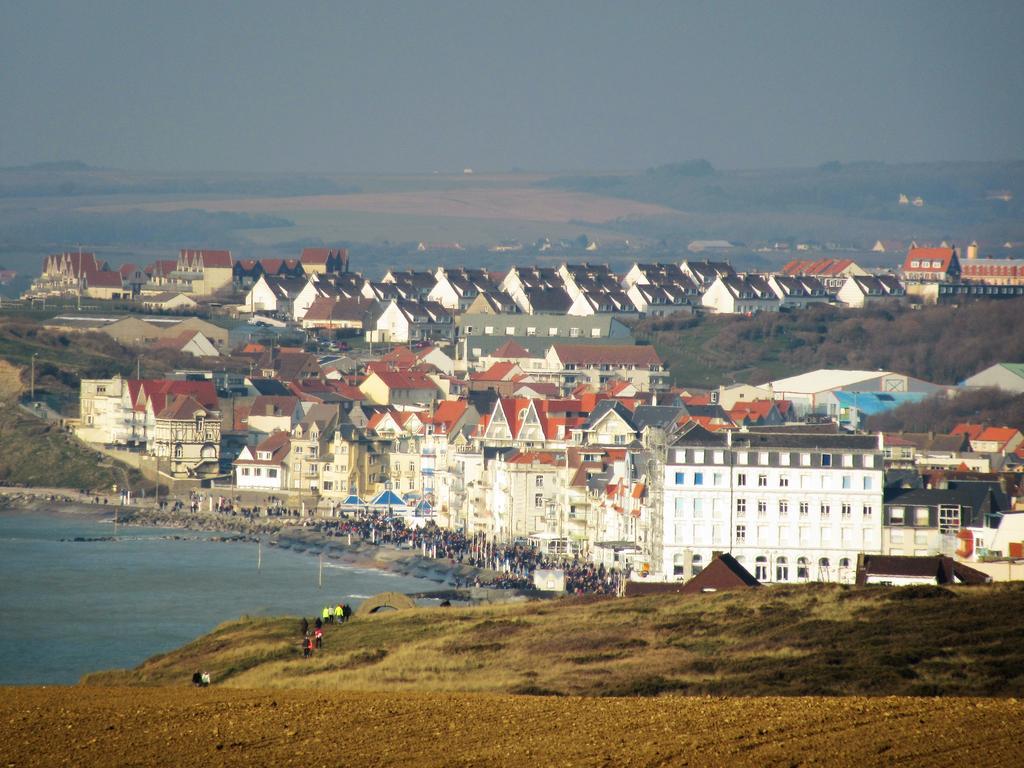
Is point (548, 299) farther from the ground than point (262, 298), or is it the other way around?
point (262, 298)

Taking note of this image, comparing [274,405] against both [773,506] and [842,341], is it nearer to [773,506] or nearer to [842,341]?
[773,506]

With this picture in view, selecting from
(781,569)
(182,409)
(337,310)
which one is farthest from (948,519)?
(337,310)

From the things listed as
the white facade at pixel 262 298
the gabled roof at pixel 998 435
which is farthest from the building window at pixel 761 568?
the white facade at pixel 262 298

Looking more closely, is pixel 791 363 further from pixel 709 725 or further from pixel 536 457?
pixel 709 725

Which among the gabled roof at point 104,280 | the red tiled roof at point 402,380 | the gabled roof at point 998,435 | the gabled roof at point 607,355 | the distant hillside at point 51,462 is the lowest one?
the distant hillside at point 51,462

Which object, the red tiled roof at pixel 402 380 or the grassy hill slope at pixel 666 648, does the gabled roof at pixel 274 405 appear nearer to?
the red tiled roof at pixel 402 380
